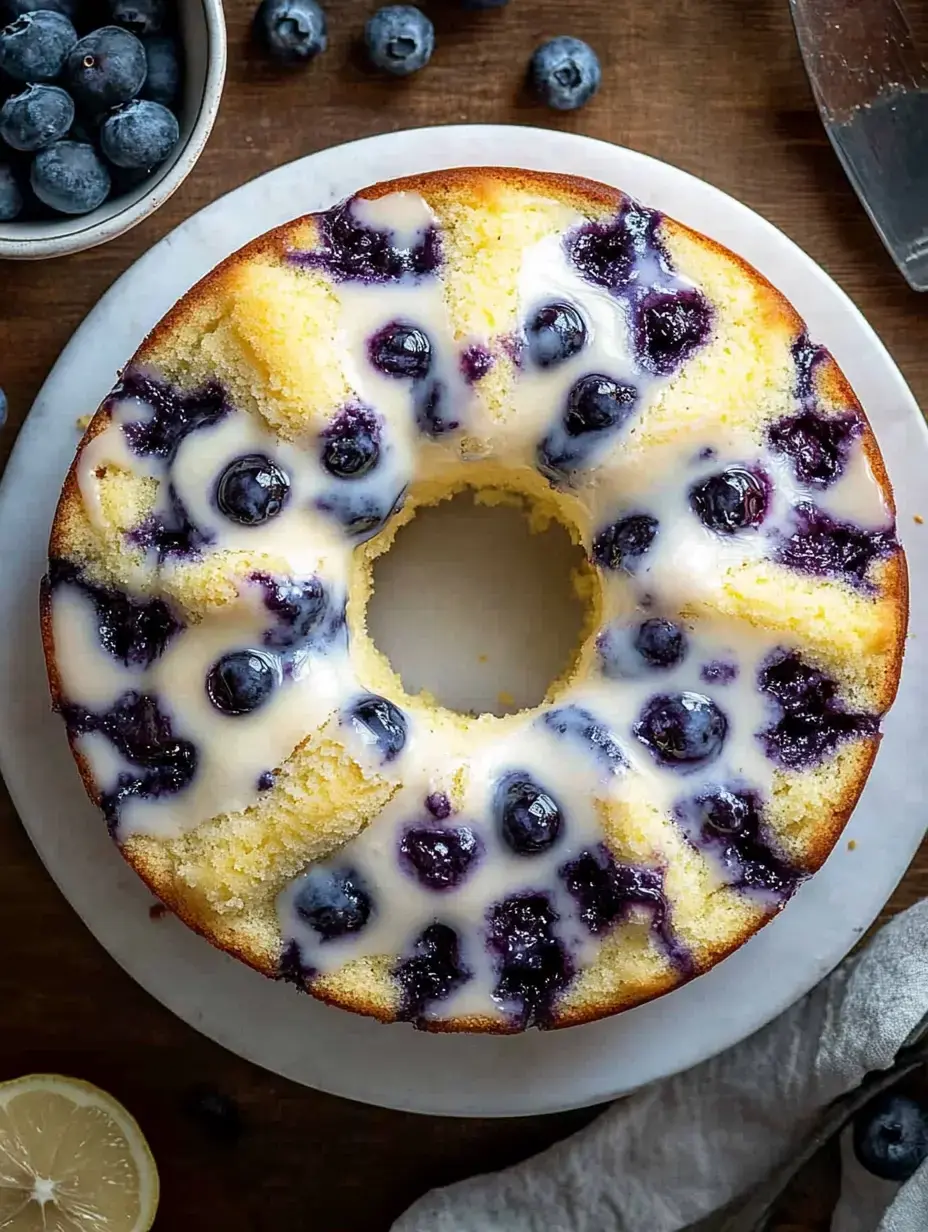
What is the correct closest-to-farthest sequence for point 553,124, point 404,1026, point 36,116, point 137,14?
point 36,116 < point 137,14 < point 404,1026 < point 553,124

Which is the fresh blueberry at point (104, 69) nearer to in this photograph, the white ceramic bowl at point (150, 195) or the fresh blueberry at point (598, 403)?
the white ceramic bowl at point (150, 195)

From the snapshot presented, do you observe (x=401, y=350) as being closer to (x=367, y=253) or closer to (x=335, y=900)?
(x=367, y=253)

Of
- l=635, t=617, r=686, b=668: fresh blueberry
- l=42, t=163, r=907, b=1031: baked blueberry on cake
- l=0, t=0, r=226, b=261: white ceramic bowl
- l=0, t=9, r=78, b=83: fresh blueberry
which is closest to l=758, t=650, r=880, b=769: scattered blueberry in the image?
l=42, t=163, r=907, b=1031: baked blueberry on cake

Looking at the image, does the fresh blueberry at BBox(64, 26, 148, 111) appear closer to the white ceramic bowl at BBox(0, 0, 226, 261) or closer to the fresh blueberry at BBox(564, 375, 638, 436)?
the white ceramic bowl at BBox(0, 0, 226, 261)

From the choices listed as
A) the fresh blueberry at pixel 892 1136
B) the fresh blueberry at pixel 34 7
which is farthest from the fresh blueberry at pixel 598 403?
the fresh blueberry at pixel 892 1136

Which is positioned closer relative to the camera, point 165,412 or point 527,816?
point 527,816

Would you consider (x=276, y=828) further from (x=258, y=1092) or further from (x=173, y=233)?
(x=173, y=233)

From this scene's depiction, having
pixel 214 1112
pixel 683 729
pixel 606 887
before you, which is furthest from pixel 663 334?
pixel 214 1112
